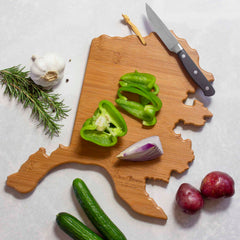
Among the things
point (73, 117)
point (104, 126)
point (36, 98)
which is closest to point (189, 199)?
point (104, 126)

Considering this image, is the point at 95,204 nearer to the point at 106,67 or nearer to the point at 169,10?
the point at 106,67

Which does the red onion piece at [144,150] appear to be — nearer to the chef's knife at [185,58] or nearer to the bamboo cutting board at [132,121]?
the bamboo cutting board at [132,121]

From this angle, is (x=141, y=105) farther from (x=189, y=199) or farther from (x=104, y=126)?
(x=189, y=199)

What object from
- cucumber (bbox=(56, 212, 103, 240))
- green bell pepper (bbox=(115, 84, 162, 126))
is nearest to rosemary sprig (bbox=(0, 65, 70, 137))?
green bell pepper (bbox=(115, 84, 162, 126))

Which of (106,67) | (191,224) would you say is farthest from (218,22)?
(191,224)

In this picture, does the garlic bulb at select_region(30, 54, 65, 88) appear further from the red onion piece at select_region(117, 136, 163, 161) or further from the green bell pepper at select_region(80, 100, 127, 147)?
the red onion piece at select_region(117, 136, 163, 161)

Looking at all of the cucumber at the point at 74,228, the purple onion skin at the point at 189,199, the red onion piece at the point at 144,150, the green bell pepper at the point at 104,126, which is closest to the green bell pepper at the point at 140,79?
the green bell pepper at the point at 104,126

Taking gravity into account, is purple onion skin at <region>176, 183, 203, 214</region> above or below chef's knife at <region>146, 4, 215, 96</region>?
below
